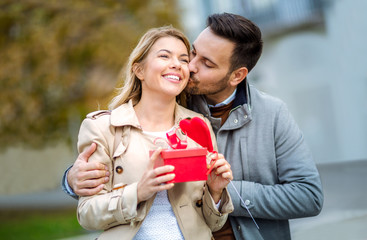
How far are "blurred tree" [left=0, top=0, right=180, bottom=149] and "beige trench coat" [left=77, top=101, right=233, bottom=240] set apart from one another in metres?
5.04

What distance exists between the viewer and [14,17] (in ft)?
25.9

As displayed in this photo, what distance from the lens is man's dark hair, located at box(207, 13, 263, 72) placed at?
2844mm

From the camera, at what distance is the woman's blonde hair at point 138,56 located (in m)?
2.53

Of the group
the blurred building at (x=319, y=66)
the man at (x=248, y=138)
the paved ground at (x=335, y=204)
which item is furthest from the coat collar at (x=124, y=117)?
the blurred building at (x=319, y=66)

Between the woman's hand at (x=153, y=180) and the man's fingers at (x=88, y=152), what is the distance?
345mm

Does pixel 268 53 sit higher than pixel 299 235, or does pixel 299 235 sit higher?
pixel 268 53

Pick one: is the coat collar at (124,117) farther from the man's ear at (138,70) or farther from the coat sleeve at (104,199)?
the man's ear at (138,70)

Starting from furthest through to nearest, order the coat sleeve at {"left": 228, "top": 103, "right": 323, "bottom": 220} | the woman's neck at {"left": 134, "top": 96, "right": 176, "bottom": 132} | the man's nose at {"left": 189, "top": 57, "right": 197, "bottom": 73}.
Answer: the man's nose at {"left": 189, "top": 57, "right": 197, "bottom": 73} → the coat sleeve at {"left": 228, "top": 103, "right": 323, "bottom": 220} → the woman's neck at {"left": 134, "top": 96, "right": 176, "bottom": 132}

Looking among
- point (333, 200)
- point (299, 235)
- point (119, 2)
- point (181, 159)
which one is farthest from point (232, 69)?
point (119, 2)

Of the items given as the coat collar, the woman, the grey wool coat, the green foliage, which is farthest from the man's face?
the green foliage

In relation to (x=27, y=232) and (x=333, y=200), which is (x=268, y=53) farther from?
(x=27, y=232)

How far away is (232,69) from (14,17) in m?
6.09

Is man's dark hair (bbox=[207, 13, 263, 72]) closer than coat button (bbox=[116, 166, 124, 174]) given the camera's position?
No

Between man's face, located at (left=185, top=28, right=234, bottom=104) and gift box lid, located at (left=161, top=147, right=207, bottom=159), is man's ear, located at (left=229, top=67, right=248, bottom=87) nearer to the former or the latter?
man's face, located at (left=185, top=28, right=234, bottom=104)
